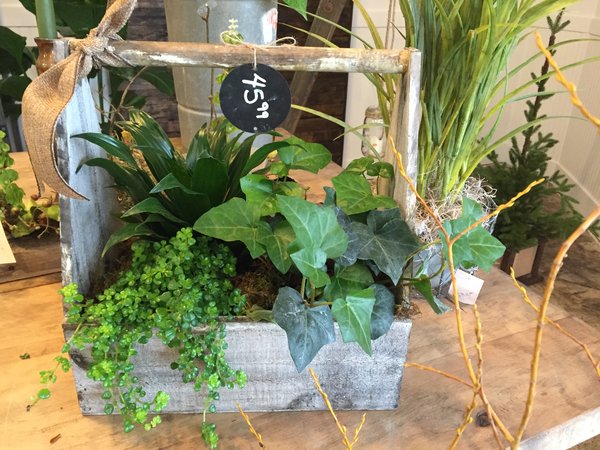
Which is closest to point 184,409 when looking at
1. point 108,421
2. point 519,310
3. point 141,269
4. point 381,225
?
point 108,421

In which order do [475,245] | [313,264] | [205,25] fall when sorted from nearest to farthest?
[313,264] → [475,245] → [205,25]

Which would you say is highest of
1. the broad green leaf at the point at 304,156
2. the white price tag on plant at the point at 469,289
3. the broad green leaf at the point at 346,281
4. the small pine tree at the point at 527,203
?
the broad green leaf at the point at 304,156

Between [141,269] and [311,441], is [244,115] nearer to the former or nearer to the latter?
[141,269]

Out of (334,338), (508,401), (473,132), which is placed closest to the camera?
(334,338)

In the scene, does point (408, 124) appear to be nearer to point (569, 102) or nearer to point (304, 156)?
point (304, 156)

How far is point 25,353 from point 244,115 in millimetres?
538

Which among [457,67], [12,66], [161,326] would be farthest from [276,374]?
[12,66]

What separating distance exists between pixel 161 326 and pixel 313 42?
2.22 meters

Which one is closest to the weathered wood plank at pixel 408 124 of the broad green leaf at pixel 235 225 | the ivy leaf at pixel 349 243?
the ivy leaf at pixel 349 243

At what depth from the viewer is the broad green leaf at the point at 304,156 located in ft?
2.71

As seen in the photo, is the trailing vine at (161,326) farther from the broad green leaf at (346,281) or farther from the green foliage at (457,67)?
the green foliage at (457,67)

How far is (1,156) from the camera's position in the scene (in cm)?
111

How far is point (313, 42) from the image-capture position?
2.62 m

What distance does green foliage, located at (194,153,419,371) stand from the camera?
656 mm
